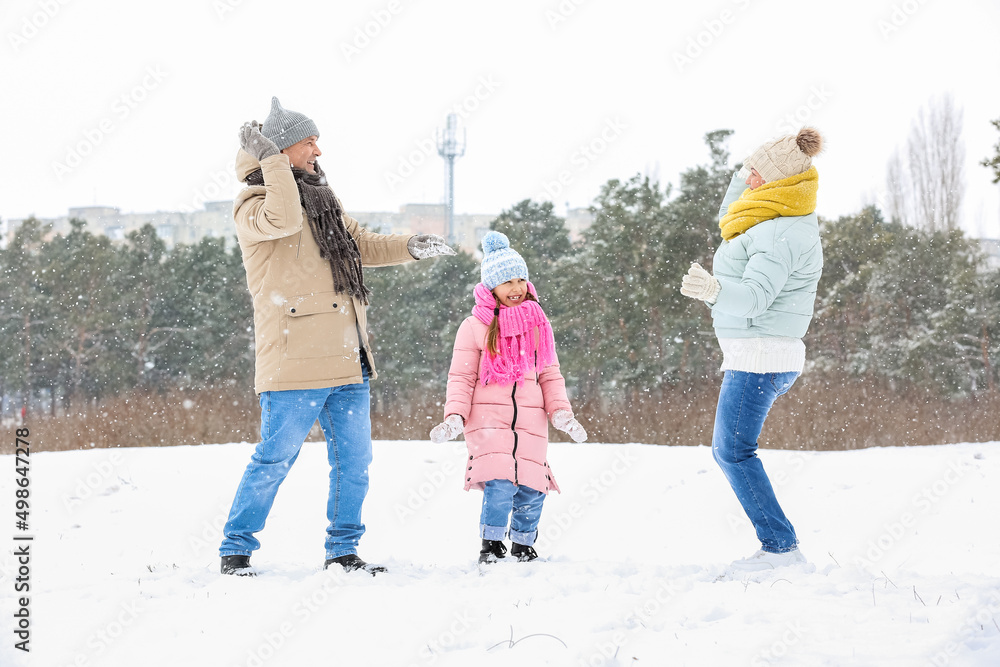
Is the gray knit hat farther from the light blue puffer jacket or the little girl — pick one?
the light blue puffer jacket

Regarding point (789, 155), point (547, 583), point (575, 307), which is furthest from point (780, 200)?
point (575, 307)

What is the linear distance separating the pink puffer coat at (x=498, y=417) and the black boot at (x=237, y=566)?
0.98 metres

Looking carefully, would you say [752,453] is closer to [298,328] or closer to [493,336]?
[493,336]

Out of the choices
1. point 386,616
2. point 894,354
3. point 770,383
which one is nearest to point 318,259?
point 386,616

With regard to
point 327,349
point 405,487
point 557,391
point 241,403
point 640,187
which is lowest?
point 241,403

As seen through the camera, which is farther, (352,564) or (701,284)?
(352,564)

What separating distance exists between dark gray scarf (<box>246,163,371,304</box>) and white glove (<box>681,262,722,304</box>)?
4.39ft

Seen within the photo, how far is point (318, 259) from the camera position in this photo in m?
3.12

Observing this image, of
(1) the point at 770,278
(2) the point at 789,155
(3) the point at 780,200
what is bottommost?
(1) the point at 770,278

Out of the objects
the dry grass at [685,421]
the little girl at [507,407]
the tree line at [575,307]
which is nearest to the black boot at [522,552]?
the little girl at [507,407]

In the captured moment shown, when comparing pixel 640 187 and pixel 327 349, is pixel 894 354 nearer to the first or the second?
pixel 640 187

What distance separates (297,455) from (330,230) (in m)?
0.95

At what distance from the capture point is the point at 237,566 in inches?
115

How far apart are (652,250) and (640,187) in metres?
1.53
